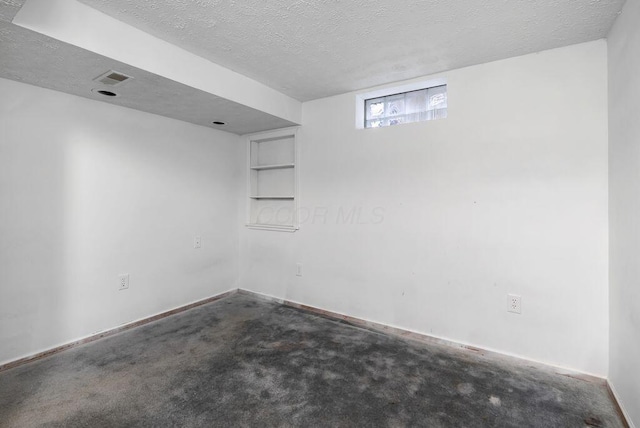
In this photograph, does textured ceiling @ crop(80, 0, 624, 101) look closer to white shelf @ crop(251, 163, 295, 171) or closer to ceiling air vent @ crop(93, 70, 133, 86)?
ceiling air vent @ crop(93, 70, 133, 86)

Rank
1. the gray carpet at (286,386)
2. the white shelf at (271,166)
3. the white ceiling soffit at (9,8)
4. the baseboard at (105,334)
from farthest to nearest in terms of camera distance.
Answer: the white shelf at (271,166)
the baseboard at (105,334)
the gray carpet at (286,386)
the white ceiling soffit at (9,8)

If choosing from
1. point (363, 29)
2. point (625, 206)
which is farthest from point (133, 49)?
point (625, 206)

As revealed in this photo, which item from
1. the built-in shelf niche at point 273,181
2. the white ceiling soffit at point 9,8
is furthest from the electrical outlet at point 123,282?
the white ceiling soffit at point 9,8

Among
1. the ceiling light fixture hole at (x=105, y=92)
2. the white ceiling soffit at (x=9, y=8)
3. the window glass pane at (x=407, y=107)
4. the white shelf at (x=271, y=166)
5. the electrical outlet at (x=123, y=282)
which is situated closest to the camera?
the white ceiling soffit at (x=9, y=8)

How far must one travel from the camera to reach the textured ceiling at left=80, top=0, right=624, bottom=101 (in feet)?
5.47

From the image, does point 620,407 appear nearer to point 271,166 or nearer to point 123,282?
point 271,166

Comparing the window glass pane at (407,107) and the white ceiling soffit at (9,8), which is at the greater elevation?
the window glass pane at (407,107)

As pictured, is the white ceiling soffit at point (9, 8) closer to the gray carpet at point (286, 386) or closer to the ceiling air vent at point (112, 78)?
the ceiling air vent at point (112, 78)

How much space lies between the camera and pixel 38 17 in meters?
1.54

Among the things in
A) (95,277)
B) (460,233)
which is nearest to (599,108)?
(460,233)

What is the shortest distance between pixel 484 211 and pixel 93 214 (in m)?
3.26

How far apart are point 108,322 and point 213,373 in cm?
132

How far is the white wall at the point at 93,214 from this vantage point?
2.19 metres

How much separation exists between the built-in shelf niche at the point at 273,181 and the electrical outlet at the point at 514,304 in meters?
2.13
